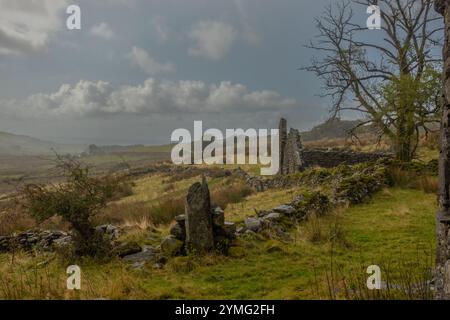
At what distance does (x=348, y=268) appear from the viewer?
729 centimetres

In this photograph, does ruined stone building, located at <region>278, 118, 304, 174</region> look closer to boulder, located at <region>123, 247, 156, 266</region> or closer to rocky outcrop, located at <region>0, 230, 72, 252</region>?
rocky outcrop, located at <region>0, 230, 72, 252</region>

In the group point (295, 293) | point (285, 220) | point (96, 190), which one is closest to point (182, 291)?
point (295, 293)

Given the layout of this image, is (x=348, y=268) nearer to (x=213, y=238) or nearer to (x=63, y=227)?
(x=213, y=238)

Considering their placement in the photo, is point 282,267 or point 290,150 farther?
point 290,150

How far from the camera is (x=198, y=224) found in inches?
342

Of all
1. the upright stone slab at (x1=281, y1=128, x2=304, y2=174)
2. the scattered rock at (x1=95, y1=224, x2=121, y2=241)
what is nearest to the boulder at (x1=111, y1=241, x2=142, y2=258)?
the scattered rock at (x1=95, y1=224, x2=121, y2=241)

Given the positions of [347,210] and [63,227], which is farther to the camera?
[63,227]

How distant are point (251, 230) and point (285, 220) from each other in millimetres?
1615

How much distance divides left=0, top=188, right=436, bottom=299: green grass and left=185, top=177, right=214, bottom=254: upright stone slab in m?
0.47

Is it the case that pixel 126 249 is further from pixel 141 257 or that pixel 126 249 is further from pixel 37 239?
pixel 37 239

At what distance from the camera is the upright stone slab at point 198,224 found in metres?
8.62

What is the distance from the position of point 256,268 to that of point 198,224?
1.76 metres

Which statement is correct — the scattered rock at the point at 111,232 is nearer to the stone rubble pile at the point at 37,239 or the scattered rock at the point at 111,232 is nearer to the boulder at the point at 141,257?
the stone rubble pile at the point at 37,239

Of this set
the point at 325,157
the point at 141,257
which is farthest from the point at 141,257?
the point at 325,157
